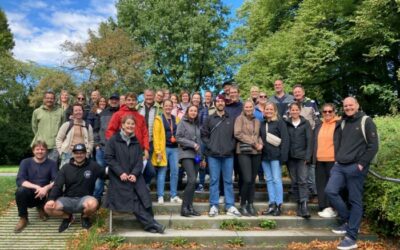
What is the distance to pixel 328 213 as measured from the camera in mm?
7031

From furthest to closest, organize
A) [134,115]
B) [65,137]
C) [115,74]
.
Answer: [115,74] → [65,137] → [134,115]

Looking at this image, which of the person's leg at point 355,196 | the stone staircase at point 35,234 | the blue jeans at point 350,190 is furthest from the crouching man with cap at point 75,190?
the person's leg at point 355,196

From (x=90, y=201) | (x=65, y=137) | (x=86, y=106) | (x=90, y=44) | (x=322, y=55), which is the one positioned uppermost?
(x=90, y=44)

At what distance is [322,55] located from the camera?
1770 centimetres

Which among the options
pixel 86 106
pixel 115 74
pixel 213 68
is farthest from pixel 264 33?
pixel 86 106

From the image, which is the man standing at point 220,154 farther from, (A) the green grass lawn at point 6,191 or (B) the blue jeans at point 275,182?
(A) the green grass lawn at point 6,191

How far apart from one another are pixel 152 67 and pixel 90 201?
23938 mm

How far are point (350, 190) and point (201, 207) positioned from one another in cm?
267

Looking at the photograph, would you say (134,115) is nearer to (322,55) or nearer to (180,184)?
(180,184)

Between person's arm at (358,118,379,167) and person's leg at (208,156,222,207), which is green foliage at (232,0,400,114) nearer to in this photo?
person's arm at (358,118,379,167)

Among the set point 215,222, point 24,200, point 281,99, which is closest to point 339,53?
point 281,99

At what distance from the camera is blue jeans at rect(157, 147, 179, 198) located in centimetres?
734

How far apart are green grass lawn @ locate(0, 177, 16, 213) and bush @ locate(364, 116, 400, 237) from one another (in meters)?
6.93

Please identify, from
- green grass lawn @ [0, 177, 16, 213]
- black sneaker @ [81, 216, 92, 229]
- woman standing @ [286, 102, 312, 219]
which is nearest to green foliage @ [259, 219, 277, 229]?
woman standing @ [286, 102, 312, 219]
